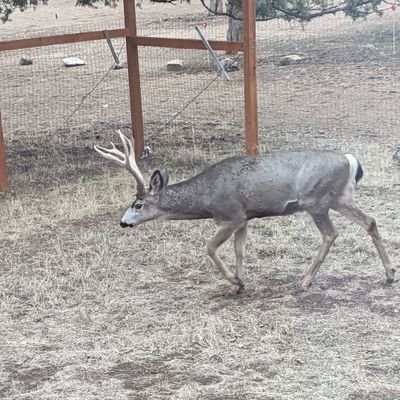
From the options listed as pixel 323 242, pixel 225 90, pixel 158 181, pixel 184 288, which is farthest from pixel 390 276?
pixel 225 90

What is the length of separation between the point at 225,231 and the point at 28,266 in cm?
194

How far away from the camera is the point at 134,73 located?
1160cm

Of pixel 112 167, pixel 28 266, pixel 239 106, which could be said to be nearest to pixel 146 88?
pixel 239 106

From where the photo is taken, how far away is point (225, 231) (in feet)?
21.4

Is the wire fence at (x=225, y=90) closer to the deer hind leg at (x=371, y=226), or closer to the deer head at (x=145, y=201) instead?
the deer hind leg at (x=371, y=226)

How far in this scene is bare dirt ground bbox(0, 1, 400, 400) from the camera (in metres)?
5.20

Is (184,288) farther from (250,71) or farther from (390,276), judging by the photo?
(250,71)

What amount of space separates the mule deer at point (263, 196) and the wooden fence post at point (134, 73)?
16.4 ft

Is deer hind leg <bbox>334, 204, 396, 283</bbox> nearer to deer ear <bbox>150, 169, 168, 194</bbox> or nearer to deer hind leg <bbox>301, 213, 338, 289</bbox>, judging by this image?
deer hind leg <bbox>301, 213, 338, 289</bbox>

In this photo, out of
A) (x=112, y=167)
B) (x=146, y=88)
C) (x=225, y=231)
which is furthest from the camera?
(x=146, y=88)

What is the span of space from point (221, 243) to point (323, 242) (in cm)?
77

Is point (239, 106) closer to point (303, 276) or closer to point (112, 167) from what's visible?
point (112, 167)

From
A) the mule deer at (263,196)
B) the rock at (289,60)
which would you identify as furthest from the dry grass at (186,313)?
the rock at (289,60)

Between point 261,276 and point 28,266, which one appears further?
point 28,266
